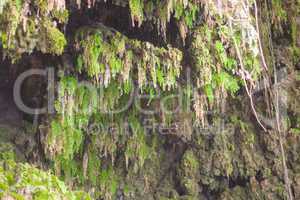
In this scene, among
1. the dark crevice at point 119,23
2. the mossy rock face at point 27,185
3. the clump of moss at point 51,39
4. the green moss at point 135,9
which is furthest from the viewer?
the dark crevice at point 119,23

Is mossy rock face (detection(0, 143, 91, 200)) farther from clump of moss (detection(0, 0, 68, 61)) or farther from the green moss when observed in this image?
the green moss

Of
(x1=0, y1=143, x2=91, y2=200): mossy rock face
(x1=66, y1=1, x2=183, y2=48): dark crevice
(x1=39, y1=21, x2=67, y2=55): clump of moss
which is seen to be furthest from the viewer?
(x1=66, y1=1, x2=183, y2=48): dark crevice

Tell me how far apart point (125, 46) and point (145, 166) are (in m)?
1.56

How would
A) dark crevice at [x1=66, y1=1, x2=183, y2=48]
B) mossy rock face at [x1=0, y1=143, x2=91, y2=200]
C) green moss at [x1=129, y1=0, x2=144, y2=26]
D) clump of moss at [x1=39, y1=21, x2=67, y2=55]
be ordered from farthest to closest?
1. dark crevice at [x1=66, y1=1, x2=183, y2=48]
2. green moss at [x1=129, y1=0, x2=144, y2=26]
3. clump of moss at [x1=39, y1=21, x2=67, y2=55]
4. mossy rock face at [x1=0, y1=143, x2=91, y2=200]

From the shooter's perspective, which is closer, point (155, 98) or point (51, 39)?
point (51, 39)

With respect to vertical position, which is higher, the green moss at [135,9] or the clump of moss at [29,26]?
the green moss at [135,9]

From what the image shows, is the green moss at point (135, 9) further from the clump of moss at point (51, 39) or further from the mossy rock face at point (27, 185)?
the mossy rock face at point (27, 185)

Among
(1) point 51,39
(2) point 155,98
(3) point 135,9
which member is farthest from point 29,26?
(2) point 155,98

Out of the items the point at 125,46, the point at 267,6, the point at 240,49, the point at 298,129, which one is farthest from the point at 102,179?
the point at 267,6

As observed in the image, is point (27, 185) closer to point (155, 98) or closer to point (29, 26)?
point (29, 26)

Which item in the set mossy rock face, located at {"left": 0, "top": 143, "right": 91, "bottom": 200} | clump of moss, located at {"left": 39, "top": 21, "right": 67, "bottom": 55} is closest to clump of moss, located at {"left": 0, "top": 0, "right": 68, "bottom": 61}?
clump of moss, located at {"left": 39, "top": 21, "right": 67, "bottom": 55}

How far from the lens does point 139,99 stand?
341 cm

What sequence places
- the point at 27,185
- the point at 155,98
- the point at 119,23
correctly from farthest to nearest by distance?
the point at 155,98 → the point at 119,23 → the point at 27,185

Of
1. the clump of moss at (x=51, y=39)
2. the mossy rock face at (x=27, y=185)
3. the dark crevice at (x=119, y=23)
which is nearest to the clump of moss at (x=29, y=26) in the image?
the clump of moss at (x=51, y=39)
